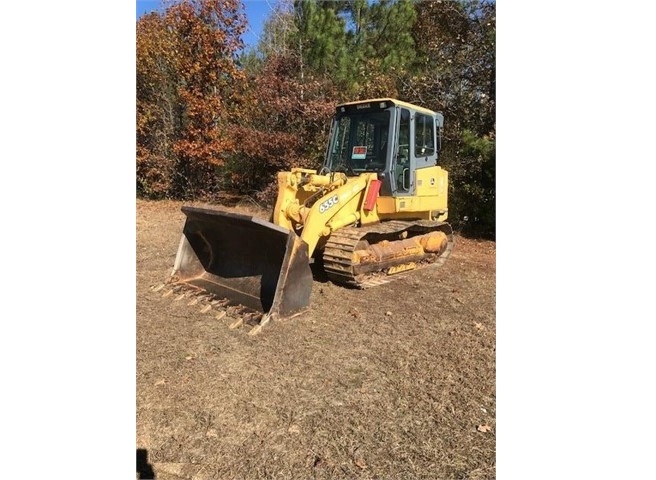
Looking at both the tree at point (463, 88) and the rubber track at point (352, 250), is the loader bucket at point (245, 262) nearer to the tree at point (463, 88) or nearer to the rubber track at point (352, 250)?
the rubber track at point (352, 250)

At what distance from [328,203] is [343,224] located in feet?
1.12

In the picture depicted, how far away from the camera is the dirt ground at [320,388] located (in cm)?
228

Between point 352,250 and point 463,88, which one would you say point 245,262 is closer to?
point 352,250

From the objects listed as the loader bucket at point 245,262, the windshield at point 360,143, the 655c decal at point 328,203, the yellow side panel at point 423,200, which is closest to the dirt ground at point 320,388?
the loader bucket at point 245,262

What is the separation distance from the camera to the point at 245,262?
4.34 metres

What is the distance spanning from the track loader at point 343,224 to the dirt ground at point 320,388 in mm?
323

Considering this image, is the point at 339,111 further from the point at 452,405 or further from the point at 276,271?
the point at 452,405

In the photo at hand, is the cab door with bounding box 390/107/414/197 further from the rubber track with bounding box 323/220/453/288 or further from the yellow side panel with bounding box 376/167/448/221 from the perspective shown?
the rubber track with bounding box 323/220/453/288

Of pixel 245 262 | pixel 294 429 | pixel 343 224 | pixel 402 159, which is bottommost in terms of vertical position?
pixel 294 429

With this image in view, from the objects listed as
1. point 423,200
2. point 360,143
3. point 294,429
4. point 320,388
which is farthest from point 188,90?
point 294,429
